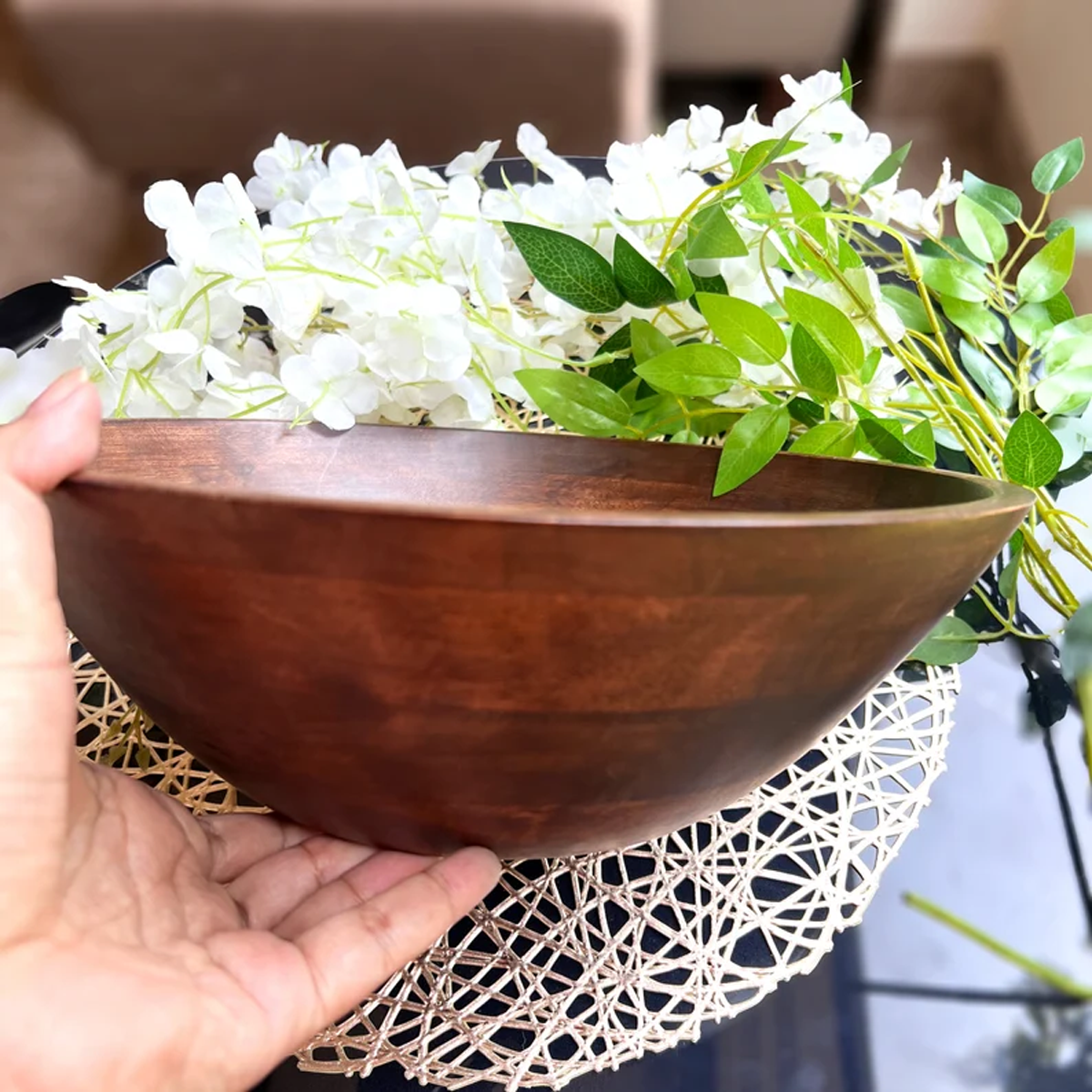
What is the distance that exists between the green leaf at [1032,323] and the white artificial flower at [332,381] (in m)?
0.27

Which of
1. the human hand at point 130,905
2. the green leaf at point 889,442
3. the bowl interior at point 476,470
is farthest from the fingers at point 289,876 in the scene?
the green leaf at point 889,442

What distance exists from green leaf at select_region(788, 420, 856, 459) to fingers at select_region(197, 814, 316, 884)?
248 millimetres

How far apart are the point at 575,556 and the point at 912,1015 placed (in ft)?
0.90

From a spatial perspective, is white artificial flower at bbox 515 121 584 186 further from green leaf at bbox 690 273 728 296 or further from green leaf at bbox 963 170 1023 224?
green leaf at bbox 963 170 1023 224

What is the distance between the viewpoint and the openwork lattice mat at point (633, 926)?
14.9 inches

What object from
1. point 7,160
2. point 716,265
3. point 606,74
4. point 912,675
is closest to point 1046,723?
point 912,675

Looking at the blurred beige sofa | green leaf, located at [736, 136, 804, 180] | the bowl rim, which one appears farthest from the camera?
the blurred beige sofa

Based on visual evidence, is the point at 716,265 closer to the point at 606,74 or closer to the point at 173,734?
the point at 173,734

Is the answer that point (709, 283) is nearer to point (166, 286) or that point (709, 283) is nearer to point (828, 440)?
point (828, 440)

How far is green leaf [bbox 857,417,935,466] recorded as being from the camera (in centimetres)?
36

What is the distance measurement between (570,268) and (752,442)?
90 mm

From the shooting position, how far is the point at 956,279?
44 cm

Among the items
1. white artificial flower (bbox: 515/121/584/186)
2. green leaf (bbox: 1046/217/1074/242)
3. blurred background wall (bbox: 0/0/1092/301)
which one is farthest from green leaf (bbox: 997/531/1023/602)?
blurred background wall (bbox: 0/0/1092/301)

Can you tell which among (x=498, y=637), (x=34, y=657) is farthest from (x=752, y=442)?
(x=34, y=657)
